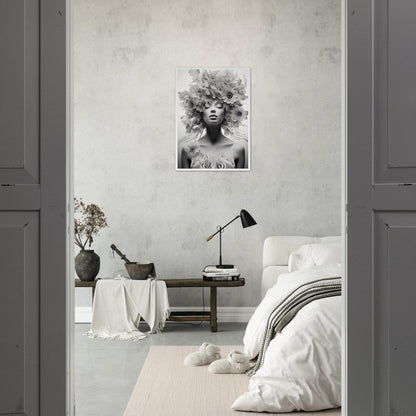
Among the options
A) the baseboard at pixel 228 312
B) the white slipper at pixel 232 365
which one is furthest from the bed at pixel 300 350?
the baseboard at pixel 228 312

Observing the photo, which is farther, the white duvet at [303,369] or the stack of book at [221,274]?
the stack of book at [221,274]

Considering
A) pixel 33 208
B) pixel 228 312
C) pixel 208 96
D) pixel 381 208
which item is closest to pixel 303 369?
pixel 381 208

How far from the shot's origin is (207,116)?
5.68 m

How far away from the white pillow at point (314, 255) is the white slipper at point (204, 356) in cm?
137

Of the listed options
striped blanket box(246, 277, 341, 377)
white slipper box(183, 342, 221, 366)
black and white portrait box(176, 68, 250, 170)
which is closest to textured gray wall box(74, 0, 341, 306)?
black and white portrait box(176, 68, 250, 170)

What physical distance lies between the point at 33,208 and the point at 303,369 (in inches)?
72.5

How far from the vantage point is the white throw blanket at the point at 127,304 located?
5133 millimetres

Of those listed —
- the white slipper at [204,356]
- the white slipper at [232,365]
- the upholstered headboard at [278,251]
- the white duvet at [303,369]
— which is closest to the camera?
the white duvet at [303,369]

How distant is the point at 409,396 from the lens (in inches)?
77.4

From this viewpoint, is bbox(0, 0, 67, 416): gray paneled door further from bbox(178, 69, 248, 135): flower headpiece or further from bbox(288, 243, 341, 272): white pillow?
bbox(178, 69, 248, 135): flower headpiece

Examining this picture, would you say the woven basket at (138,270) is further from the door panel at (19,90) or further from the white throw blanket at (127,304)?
the door panel at (19,90)

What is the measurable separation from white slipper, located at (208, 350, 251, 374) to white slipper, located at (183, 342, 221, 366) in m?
0.17

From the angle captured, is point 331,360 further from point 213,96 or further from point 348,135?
point 213,96

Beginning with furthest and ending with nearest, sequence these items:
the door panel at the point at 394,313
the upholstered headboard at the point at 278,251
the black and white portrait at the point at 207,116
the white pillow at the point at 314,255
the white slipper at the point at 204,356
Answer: the black and white portrait at the point at 207,116 < the upholstered headboard at the point at 278,251 < the white pillow at the point at 314,255 < the white slipper at the point at 204,356 < the door panel at the point at 394,313
